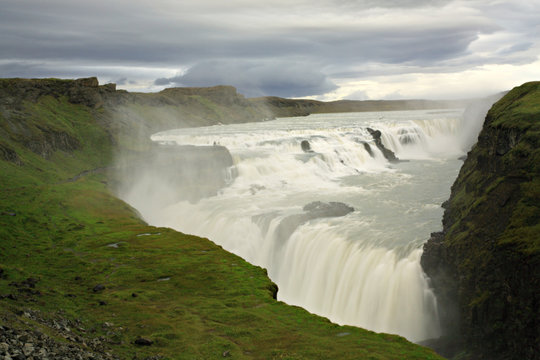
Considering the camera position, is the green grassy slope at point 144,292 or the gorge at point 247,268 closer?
the green grassy slope at point 144,292

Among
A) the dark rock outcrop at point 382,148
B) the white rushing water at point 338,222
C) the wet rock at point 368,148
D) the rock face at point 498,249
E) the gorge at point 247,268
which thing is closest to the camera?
the gorge at point 247,268

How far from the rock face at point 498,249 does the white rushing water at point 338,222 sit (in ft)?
6.59

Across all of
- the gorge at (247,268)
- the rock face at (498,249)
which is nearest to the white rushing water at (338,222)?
the gorge at (247,268)

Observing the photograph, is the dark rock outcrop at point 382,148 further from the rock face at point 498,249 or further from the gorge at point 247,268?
the rock face at point 498,249

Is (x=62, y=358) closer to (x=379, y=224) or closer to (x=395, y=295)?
(x=395, y=295)

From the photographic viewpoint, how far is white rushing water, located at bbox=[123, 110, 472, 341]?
90.1 ft

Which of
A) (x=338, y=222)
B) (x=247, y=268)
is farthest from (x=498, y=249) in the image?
(x=338, y=222)

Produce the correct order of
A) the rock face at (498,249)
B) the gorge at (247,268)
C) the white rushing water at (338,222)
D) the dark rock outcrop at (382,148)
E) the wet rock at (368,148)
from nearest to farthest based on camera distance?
the gorge at (247,268)
the rock face at (498,249)
the white rushing water at (338,222)
the wet rock at (368,148)
the dark rock outcrop at (382,148)

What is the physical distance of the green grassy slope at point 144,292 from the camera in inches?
650

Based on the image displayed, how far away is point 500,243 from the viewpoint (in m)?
22.9

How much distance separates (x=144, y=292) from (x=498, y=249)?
18.3m

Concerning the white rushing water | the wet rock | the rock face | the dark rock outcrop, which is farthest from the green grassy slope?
the dark rock outcrop

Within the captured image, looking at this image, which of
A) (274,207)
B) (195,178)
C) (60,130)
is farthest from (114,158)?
(274,207)

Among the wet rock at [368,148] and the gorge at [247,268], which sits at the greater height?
the wet rock at [368,148]
